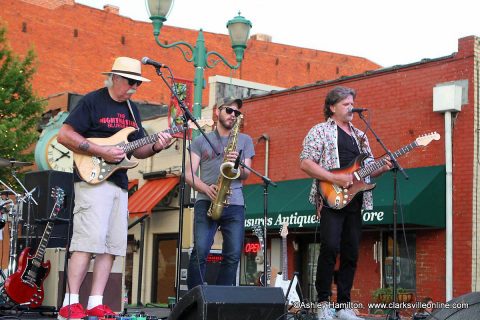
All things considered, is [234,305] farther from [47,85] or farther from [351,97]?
[47,85]

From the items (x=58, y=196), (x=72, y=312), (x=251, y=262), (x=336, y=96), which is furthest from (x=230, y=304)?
(x=251, y=262)

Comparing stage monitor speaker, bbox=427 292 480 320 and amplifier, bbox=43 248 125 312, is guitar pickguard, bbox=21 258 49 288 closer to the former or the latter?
amplifier, bbox=43 248 125 312

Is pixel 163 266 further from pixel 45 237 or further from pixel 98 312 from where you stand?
pixel 98 312

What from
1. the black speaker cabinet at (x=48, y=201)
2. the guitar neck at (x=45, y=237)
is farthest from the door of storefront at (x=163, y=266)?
the guitar neck at (x=45, y=237)

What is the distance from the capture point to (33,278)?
9828 mm

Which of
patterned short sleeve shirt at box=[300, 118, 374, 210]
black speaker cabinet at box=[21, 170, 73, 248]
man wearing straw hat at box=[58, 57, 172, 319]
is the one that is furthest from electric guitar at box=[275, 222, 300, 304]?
man wearing straw hat at box=[58, 57, 172, 319]

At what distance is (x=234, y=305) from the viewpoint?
18.7 feet

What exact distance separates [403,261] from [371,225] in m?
1.02

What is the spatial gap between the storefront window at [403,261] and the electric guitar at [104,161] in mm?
9597

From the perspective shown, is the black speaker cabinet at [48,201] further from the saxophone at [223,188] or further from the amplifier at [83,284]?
the saxophone at [223,188]

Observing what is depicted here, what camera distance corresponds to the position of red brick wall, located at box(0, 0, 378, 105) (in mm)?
33250

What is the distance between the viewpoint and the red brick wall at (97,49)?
3325 centimetres

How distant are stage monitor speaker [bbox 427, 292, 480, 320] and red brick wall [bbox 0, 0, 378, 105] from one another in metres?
28.8

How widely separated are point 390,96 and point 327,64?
24643 mm
